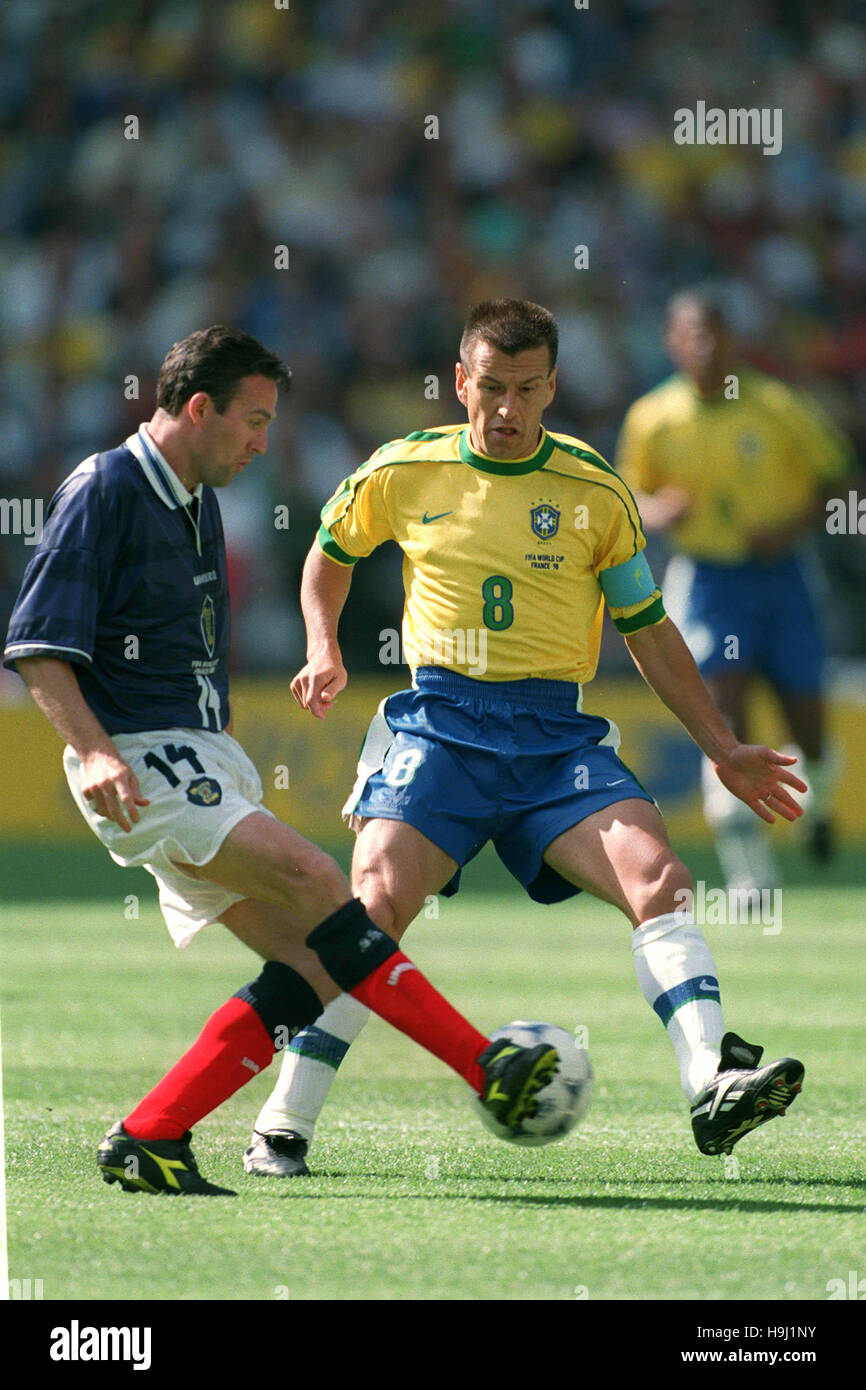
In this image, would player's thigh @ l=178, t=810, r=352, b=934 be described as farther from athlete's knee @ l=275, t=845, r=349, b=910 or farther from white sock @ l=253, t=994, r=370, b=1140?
white sock @ l=253, t=994, r=370, b=1140

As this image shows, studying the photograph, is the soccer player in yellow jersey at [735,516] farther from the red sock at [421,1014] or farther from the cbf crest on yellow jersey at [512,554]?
the red sock at [421,1014]

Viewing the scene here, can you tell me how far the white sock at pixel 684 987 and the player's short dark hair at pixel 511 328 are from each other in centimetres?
122

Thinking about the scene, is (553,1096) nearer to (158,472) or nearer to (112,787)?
(112,787)

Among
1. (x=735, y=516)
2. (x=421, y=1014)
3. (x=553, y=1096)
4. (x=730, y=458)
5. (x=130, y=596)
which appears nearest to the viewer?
(x=553, y=1096)

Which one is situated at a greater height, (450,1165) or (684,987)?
(684,987)

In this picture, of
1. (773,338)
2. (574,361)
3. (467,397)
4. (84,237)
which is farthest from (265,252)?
(467,397)

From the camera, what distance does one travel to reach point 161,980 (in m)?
6.90

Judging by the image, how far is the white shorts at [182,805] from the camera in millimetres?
3805

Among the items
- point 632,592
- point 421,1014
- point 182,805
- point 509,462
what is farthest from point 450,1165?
point 509,462

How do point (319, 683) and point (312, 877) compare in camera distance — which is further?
point (319, 683)

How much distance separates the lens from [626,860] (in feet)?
13.3

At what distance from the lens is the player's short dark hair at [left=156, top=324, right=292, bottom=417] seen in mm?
3988

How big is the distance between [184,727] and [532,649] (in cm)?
80

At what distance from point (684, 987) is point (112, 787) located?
1225 millimetres
